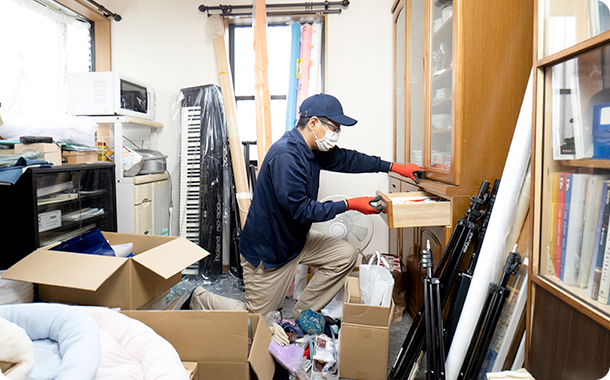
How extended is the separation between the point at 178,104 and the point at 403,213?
233cm

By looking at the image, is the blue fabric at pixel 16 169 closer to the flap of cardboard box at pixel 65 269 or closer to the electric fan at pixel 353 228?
the flap of cardboard box at pixel 65 269

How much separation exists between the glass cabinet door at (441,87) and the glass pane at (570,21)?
62 cm

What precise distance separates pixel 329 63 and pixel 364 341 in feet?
7.30

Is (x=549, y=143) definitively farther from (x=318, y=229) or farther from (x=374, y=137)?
(x=374, y=137)

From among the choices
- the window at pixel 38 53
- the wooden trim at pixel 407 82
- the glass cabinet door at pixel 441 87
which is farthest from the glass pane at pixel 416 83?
the window at pixel 38 53

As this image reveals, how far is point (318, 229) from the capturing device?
8.27ft

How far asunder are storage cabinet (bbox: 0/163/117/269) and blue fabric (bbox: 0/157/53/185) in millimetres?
30

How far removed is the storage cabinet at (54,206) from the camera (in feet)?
6.13

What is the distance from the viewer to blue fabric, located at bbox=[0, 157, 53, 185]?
1724 millimetres

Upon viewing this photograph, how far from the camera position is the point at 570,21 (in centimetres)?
100

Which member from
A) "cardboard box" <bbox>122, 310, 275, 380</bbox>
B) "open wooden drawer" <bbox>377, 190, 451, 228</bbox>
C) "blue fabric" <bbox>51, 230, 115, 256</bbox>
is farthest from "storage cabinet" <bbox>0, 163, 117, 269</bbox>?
"open wooden drawer" <bbox>377, 190, 451, 228</bbox>

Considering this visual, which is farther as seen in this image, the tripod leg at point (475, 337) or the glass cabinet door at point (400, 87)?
the glass cabinet door at point (400, 87)

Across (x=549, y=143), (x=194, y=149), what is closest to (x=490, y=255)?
(x=549, y=143)

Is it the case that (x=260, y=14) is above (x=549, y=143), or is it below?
above
